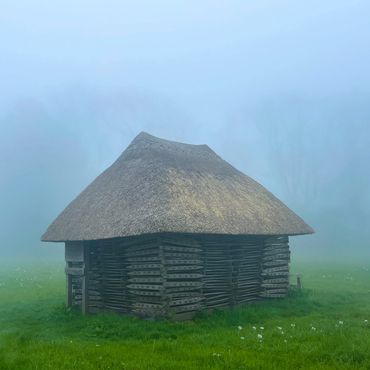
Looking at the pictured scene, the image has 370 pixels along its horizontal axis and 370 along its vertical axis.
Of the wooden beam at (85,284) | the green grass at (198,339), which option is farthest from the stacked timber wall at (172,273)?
the green grass at (198,339)

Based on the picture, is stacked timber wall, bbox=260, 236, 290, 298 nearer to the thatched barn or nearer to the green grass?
the thatched barn

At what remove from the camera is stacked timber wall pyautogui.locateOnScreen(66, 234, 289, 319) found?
13.6 m

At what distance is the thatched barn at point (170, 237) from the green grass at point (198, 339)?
0.80 metres

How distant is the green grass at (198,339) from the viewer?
8602 millimetres

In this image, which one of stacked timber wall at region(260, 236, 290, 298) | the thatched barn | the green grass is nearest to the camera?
the green grass

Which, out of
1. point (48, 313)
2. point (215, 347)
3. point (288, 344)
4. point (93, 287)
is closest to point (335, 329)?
point (288, 344)

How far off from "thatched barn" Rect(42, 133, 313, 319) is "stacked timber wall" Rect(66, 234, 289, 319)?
3 centimetres

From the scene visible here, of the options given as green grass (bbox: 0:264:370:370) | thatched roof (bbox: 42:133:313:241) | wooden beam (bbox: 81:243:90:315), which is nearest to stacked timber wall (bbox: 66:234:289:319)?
wooden beam (bbox: 81:243:90:315)

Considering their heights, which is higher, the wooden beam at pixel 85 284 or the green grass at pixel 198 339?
the wooden beam at pixel 85 284

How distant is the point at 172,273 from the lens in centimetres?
1366

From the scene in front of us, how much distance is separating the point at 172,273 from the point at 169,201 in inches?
81.4

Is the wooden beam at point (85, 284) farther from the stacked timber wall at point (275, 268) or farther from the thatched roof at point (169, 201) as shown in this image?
the stacked timber wall at point (275, 268)

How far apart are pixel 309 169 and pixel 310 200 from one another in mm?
5654

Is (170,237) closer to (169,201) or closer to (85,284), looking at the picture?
(169,201)
